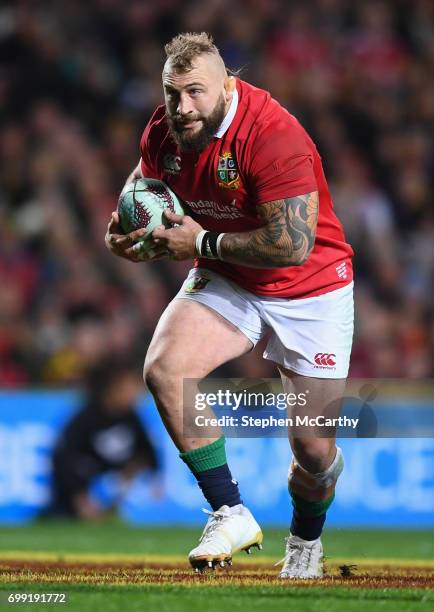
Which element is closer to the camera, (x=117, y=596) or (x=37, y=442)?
(x=117, y=596)

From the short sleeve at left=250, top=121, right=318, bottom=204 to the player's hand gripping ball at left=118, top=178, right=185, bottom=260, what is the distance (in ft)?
1.55

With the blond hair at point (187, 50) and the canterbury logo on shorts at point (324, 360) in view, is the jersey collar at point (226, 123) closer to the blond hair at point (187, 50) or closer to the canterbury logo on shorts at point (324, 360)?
the blond hair at point (187, 50)

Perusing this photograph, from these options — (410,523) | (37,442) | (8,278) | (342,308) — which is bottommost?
(410,523)

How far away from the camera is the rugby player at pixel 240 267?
575 cm

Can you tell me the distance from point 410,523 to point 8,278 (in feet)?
15.0

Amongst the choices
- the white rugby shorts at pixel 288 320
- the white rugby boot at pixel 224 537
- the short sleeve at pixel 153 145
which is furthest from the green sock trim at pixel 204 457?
the short sleeve at pixel 153 145

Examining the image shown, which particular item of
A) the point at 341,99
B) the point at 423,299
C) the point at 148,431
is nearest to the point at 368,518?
the point at 148,431

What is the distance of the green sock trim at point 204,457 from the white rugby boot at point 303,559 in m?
0.72

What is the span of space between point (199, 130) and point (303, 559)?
2.23 m

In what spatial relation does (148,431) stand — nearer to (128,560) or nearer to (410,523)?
(410,523)

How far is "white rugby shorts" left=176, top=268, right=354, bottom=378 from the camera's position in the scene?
20.3 feet

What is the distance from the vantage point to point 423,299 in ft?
40.3

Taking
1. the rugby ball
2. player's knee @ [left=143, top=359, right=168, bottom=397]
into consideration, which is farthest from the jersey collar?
player's knee @ [left=143, top=359, right=168, bottom=397]

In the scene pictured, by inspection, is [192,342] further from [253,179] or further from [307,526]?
[307,526]
